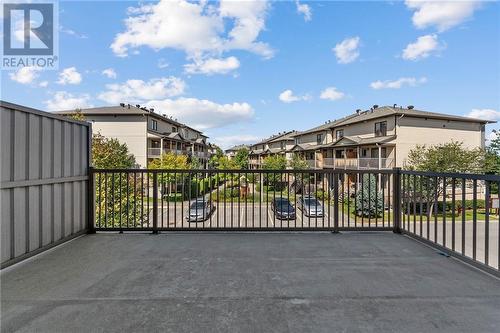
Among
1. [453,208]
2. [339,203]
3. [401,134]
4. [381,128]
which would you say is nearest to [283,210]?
[339,203]

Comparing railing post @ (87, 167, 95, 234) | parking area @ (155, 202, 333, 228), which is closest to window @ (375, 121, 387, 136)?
parking area @ (155, 202, 333, 228)

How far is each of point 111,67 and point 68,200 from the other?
1144 cm

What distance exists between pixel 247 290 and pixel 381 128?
2093 centimetres

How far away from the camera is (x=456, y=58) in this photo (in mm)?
11188

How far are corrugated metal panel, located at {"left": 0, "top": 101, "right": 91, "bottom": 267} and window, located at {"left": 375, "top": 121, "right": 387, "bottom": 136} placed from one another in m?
20.2

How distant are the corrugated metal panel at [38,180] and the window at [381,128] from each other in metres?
20.2

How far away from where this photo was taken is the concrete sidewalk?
157 centimetres

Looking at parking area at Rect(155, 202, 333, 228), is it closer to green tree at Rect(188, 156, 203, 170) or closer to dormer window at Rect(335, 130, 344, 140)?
green tree at Rect(188, 156, 203, 170)

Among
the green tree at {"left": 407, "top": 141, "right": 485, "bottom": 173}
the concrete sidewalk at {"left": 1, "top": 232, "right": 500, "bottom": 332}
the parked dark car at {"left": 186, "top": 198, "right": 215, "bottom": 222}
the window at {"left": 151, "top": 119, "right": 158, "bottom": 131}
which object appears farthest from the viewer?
the window at {"left": 151, "top": 119, "right": 158, "bottom": 131}

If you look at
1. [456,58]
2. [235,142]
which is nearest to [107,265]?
[456,58]

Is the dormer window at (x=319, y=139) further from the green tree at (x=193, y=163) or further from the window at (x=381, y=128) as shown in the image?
the green tree at (x=193, y=163)

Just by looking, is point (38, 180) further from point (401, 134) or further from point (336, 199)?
point (401, 134)

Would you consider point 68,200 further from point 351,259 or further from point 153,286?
point 351,259

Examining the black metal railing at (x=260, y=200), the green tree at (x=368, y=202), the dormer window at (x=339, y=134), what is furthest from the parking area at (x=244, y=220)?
the dormer window at (x=339, y=134)
